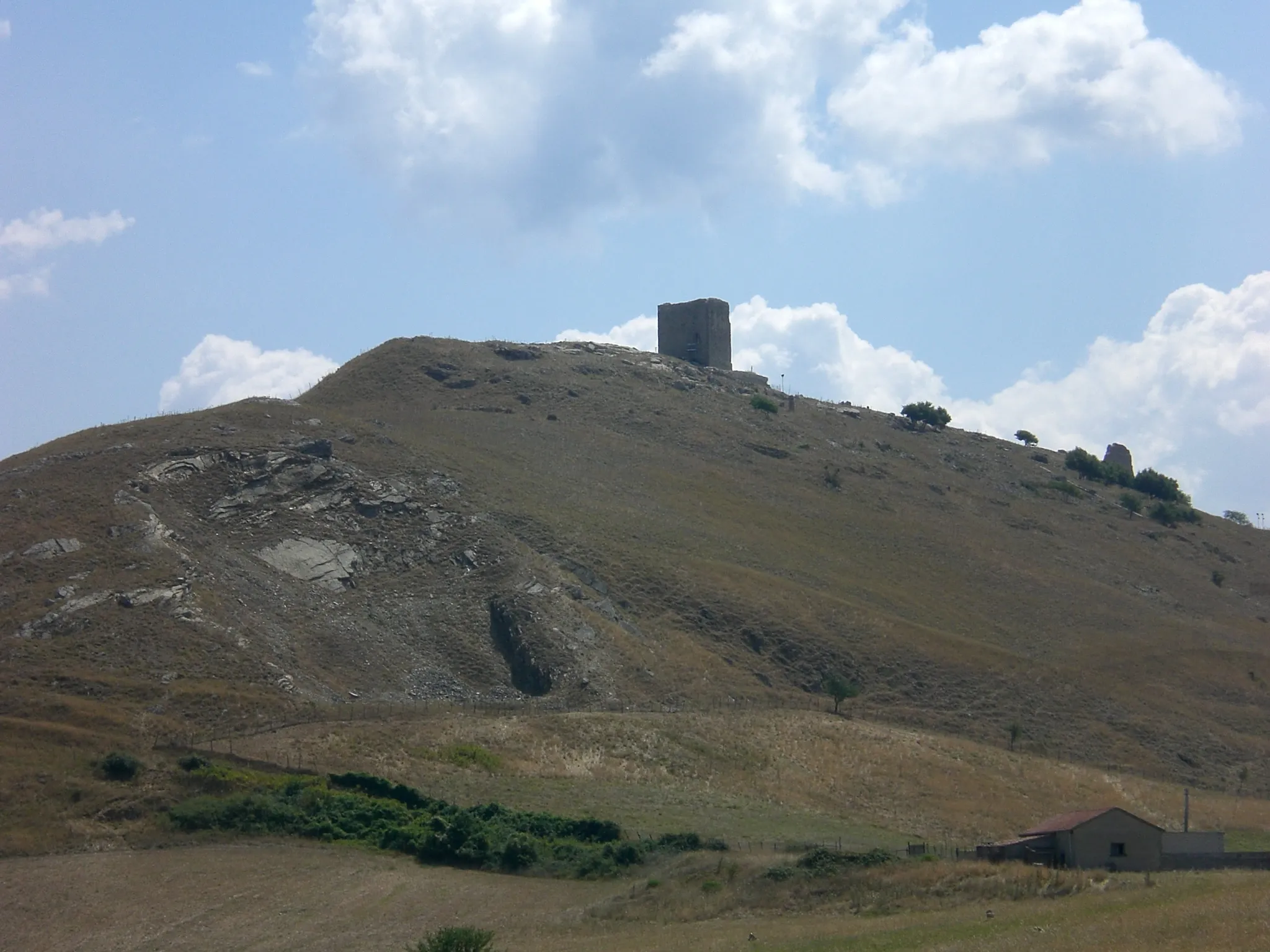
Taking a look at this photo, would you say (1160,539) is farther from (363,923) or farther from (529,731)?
(363,923)

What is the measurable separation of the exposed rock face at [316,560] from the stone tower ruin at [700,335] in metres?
62.0

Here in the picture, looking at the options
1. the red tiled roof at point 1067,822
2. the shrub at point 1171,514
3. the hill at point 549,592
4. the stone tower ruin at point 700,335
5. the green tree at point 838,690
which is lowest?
the red tiled roof at point 1067,822

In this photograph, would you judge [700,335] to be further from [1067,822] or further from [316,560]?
[1067,822]

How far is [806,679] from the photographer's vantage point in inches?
2322

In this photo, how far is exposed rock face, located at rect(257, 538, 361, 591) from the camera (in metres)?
56.1

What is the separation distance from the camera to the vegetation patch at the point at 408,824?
3156 centimetres

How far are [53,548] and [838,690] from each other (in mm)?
31451

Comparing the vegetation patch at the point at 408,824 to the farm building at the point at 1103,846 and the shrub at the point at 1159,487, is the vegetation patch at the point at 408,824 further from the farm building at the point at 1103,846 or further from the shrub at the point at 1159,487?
the shrub at the point at 1159,487

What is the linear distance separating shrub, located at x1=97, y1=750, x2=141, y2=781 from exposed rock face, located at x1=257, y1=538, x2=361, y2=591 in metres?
20.0

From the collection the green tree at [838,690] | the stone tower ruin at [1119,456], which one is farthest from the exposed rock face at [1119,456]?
the green tree at [838,690]

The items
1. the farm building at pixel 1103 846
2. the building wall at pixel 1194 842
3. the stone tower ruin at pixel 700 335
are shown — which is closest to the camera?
the farm building at pixel 1103 846

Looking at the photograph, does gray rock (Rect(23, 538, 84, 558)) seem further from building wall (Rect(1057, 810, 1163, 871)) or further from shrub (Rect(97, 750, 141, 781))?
building wall (Rect(1057, 810, 1163, 871))

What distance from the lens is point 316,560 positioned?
188 ft

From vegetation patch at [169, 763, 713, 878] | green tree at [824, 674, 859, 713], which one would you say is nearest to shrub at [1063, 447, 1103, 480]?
green tree at [824, 674, 859, 713]
